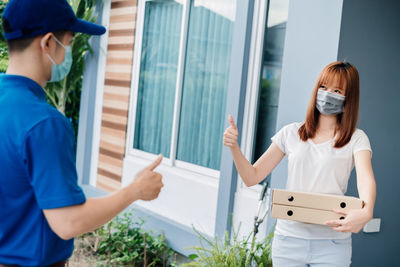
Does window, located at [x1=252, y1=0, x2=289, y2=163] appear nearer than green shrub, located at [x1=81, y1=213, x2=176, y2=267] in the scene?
Yes

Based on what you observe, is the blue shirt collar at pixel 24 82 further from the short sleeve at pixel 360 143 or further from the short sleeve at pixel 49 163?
the short sleeve at pixel 360 143

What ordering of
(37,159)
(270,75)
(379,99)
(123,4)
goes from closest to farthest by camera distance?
(37,159), (379,99), (270,75), (123,4)

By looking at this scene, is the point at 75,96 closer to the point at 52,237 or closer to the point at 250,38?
the point at 250,38

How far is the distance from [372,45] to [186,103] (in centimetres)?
230

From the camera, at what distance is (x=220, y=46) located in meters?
4.48

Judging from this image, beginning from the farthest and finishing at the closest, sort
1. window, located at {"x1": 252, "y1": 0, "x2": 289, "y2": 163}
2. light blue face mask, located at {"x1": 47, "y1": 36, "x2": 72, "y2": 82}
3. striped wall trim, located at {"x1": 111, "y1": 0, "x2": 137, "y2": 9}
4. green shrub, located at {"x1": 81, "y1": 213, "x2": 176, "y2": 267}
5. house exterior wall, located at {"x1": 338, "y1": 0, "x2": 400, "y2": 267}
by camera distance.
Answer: striped wall trim, located at {"x1": 111, "y1": 0, "x2": 137, "y2": 9} < green shrub, located at {"x1": 81, "y1": 213, "x2": 176, "y2": 267} < window, located at {"x1": 252, "y1": 0, "x2": 289, "y2": 163} < house exterior wall, located at {"x1": 338, "y1": 0, "x2": 400, "y2": 267} < light blue face mask, located at {"x1": 47, "y1": 36, "x2": 72, "y2": 82}

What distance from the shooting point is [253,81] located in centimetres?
399

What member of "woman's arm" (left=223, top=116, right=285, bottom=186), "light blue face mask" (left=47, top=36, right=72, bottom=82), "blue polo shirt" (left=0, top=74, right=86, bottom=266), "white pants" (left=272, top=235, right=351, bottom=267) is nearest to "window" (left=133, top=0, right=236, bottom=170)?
"woman's arm" (left=223, top=116, right=285, bottom=186)

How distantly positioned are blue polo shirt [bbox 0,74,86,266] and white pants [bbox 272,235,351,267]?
47.4 inches

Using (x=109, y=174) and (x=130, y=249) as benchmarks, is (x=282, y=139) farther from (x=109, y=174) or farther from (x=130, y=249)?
(x=109, y=174)

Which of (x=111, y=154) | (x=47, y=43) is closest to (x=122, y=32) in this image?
(x=111, y=154)

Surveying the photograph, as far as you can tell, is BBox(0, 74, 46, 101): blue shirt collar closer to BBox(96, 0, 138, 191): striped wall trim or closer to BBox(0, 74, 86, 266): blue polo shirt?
BBox(0, 74, 86, 266): blue polo shirt

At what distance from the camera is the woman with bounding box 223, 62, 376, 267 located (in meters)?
2.12

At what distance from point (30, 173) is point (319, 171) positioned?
138 centimetres
